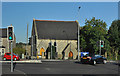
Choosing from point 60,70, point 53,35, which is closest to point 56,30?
point 53,35

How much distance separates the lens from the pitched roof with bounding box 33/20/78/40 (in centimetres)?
6219

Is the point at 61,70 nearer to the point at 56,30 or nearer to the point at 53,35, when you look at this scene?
the point at 53,35

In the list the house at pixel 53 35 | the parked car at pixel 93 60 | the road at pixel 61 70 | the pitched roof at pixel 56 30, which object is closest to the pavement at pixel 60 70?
the road at pixel 61 70

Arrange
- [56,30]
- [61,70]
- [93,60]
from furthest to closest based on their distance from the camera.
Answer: [56,30] → [93,60] → [61,70]

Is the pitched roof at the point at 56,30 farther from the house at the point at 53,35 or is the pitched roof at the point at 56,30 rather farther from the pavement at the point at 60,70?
the pavement at the point at 60,70

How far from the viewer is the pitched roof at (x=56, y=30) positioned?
62.2 meters

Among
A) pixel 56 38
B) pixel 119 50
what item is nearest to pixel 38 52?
pixel 56 38

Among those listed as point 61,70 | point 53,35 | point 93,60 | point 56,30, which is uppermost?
point 56,30

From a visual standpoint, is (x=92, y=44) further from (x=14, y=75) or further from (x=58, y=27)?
(x=14, y=75)

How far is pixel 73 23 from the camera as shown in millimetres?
67250

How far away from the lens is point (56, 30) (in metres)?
63.7

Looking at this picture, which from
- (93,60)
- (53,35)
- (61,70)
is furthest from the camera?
(53,35)

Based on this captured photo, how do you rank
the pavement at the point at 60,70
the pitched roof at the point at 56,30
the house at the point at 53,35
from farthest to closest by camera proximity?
the pitched roof at the point at 56,30 < the house at the point at 53,35 < the pavement at the point at 60,70

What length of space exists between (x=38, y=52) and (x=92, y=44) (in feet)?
58.5
